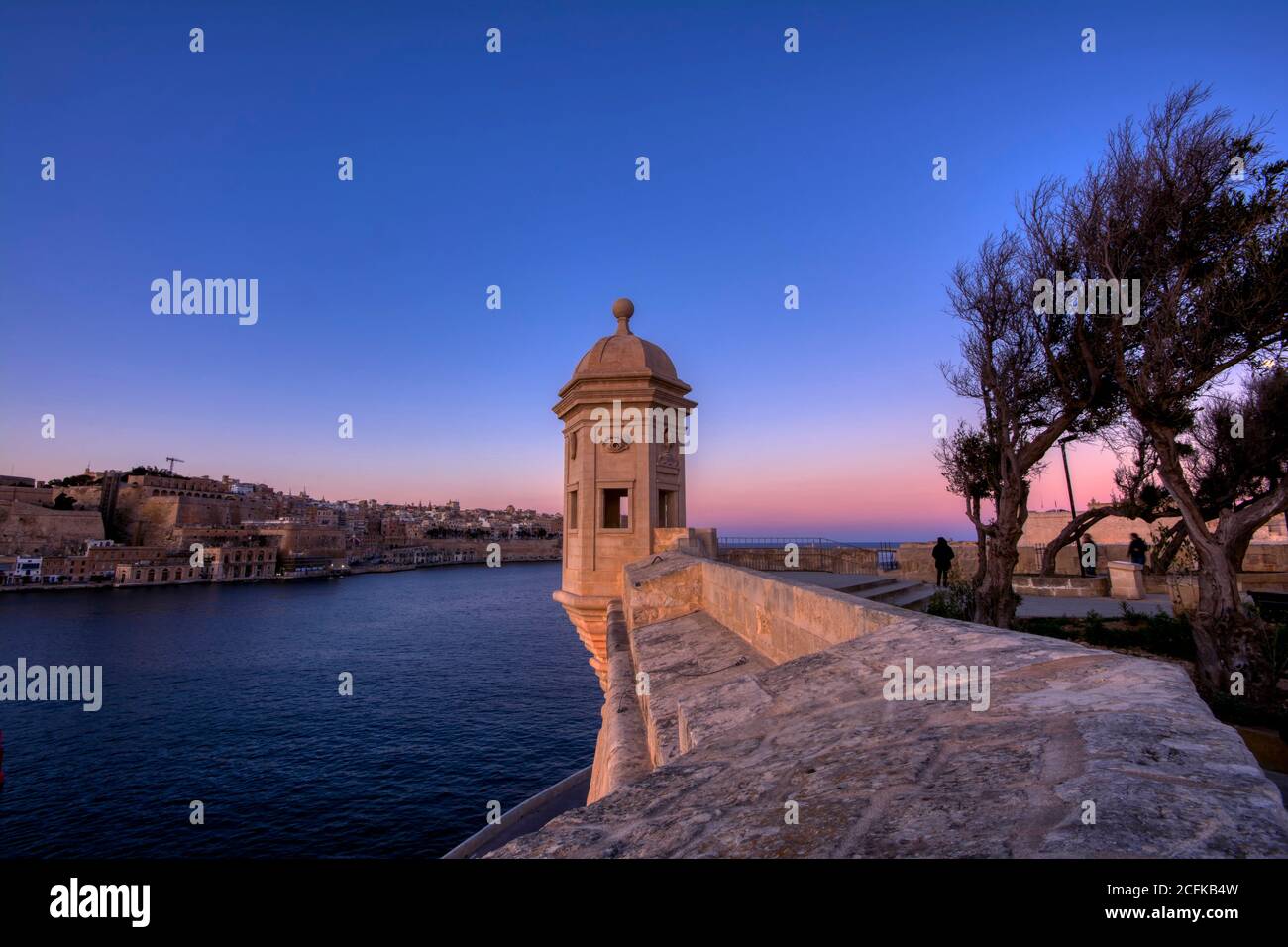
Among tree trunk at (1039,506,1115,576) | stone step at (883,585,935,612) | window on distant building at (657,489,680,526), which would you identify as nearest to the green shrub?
stone step at (883,585,935,612)

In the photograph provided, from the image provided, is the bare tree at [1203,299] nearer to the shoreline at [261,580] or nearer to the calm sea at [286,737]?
the calm sea at [286,737]

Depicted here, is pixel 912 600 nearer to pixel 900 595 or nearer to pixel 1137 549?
pixel 900 595

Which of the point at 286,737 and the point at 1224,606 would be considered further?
the point at 286,737

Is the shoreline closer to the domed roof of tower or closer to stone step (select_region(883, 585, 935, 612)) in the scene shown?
stone step (select_region(883, 585, 935, 612))

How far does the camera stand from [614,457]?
12344 millimetres

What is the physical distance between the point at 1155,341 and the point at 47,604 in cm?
9517

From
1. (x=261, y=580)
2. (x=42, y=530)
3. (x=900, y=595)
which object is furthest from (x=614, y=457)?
(x=42, y=530)

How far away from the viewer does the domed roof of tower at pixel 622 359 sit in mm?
11906

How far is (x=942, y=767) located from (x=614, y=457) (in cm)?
1082

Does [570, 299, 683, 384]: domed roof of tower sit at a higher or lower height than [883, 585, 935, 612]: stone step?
higher

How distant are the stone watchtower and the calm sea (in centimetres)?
1041

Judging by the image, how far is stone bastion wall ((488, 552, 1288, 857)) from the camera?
4.00 ft
